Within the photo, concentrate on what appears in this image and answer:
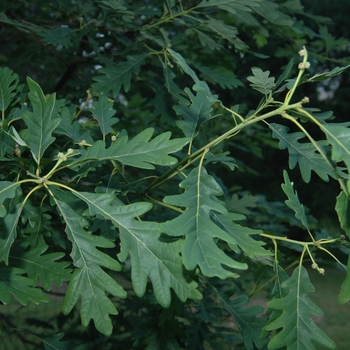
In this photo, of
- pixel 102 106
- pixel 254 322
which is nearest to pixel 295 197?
pixel 254 322

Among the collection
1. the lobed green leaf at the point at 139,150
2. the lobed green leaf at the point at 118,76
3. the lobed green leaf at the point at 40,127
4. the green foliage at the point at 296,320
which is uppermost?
the lobed green leaf at the point at 40,127

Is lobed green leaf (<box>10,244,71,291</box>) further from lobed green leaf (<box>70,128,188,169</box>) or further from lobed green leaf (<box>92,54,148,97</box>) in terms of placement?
lobed green leaf (<box>92,54,148,97</box>)

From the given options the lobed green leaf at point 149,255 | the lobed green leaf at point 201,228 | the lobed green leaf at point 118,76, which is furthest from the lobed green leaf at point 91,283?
the lobed green leaf at point 118,76

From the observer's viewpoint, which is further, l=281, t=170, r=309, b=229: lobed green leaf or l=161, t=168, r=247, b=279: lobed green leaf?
l=281, t=170, r=309, b=229: lobed green leaf

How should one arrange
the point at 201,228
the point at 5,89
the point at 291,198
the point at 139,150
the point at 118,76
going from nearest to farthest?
the point at 201,228
the point at 139,150
the point at 291,198
the point at 5,89
the point at 118,76

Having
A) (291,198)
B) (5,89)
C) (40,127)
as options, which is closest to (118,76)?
(5,89)

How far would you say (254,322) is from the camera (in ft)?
3.58

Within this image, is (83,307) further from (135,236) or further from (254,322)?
(254,322)

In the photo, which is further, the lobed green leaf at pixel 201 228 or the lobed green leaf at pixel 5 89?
the lobed green leaf at pixel 5 89

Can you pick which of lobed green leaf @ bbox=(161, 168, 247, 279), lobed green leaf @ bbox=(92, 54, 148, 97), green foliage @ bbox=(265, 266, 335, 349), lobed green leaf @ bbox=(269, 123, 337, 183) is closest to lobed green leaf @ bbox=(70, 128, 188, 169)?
lobed green leaf @ bbox=(161, 168, 247, 279)

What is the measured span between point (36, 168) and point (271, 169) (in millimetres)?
10431

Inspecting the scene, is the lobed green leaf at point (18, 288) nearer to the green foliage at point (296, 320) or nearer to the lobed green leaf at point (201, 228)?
the lobed green leaf at point (201, 228)

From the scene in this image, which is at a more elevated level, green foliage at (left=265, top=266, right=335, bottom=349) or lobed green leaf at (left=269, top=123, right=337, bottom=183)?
lobed green leaf at (left=269, top=123, right=337, bottom=183)

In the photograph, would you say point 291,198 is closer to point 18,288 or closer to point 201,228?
point 201,228
